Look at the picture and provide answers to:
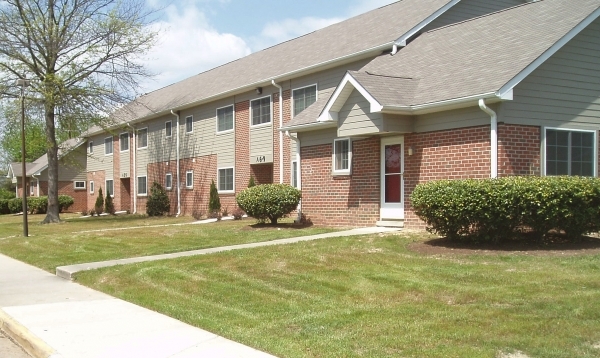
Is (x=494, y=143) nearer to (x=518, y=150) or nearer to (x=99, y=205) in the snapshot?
(x=518, y=150)

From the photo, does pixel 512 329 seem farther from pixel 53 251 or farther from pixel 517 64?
pixel 53 251

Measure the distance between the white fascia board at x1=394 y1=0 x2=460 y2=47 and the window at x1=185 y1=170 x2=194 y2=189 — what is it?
566 inches

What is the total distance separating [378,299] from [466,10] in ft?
50.1

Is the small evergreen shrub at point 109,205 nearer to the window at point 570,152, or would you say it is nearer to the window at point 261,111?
the window at point 261,111

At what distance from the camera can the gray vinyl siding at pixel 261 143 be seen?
23881 millimetres

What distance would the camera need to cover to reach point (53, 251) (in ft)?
53.2

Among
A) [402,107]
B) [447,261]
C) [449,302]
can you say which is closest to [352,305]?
[449,302]

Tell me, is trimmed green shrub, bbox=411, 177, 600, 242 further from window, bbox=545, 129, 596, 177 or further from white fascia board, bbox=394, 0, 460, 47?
white fascia board, bbox=394, 0, 460, 47

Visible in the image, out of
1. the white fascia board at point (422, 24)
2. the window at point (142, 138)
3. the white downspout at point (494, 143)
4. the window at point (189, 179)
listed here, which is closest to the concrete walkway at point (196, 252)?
the white downspout at point (494, 143)

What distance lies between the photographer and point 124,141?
38.4 metres

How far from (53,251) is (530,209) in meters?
11.7

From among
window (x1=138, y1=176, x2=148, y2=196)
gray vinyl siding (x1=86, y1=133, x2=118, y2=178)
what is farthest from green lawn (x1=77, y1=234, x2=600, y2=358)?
gray vinyl siding (x1=86, y1=133, x2=118, y2=178)

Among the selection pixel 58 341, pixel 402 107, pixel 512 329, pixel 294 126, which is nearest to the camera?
pixel 512 329

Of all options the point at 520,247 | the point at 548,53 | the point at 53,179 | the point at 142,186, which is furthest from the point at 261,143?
the point at 520,247
